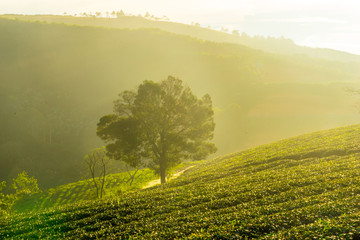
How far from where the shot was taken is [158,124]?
148ft

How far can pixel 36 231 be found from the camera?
23.1 m

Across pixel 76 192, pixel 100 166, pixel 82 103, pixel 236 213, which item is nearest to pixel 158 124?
A: pixel 236 213

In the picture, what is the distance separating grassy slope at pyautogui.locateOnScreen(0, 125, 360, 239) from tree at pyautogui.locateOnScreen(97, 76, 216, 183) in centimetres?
1480

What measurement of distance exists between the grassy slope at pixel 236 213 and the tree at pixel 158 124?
48.5ft

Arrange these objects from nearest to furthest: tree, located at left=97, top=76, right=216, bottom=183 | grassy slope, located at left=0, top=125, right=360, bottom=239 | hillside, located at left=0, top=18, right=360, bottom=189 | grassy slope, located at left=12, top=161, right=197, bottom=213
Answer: grassy slope, located at left=0, top=125, right=360, bottom=239 → tree, located at left=97, top=76, right=216, bottom=183 → grassy slope, located at left=12, top=161, right=197, bottom=213 → hillside, located at left=0, top=18, right=360, bottom=189

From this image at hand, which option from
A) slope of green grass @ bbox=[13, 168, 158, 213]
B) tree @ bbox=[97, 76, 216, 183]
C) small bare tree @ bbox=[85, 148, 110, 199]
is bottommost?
slope of green grass @ bbox=[13, 168, 158, 213]

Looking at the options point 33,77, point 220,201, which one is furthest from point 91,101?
point 220,201

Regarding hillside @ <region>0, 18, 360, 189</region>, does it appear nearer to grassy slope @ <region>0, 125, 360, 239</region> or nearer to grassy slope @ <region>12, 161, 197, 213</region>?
grassy slope @ <region>12, 161, 197, 213</region>

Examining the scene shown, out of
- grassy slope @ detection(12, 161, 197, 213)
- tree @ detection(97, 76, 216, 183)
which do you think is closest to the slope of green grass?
grassy slope @ detection(12, 161, 197, 213)

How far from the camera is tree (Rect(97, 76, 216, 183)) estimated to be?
139 feet

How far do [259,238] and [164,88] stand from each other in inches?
1332

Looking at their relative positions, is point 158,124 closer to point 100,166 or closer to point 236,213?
point 236,213

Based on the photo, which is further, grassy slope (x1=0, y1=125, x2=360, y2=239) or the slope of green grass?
the slope of green grass

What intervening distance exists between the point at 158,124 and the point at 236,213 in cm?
2758
